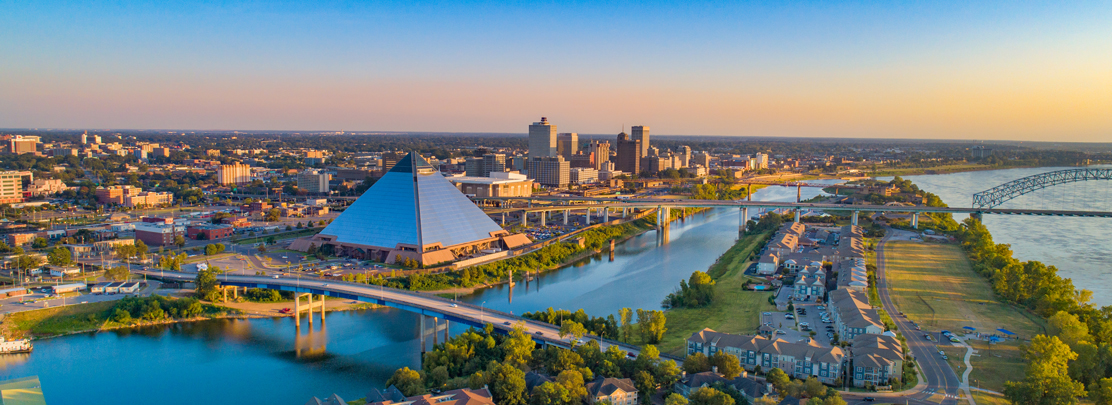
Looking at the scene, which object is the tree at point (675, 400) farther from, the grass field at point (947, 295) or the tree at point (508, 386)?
the grass field at point (947, 295)

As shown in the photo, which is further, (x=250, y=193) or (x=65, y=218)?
(x=250, y=193)

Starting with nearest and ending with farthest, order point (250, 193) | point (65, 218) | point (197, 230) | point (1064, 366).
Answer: point (1064, 366), point (197, 230), point (65, 218), point (250, 193)

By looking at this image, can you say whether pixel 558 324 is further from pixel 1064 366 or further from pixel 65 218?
pixel 65 218

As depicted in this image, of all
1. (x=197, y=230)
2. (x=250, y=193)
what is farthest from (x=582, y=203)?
(x=250, y=193)

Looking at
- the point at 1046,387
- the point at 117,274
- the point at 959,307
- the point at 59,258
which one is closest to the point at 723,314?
the point at 959,307

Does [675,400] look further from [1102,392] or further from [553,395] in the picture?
[1102,392]

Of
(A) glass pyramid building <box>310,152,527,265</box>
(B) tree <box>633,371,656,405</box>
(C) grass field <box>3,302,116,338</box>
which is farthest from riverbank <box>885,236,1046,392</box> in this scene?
(C) grass field <box>3,302,116,338</box>

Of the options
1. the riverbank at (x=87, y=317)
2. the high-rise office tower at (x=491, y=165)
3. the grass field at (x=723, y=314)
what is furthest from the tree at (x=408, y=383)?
the high-rise office tower at (x=491, y=165)
